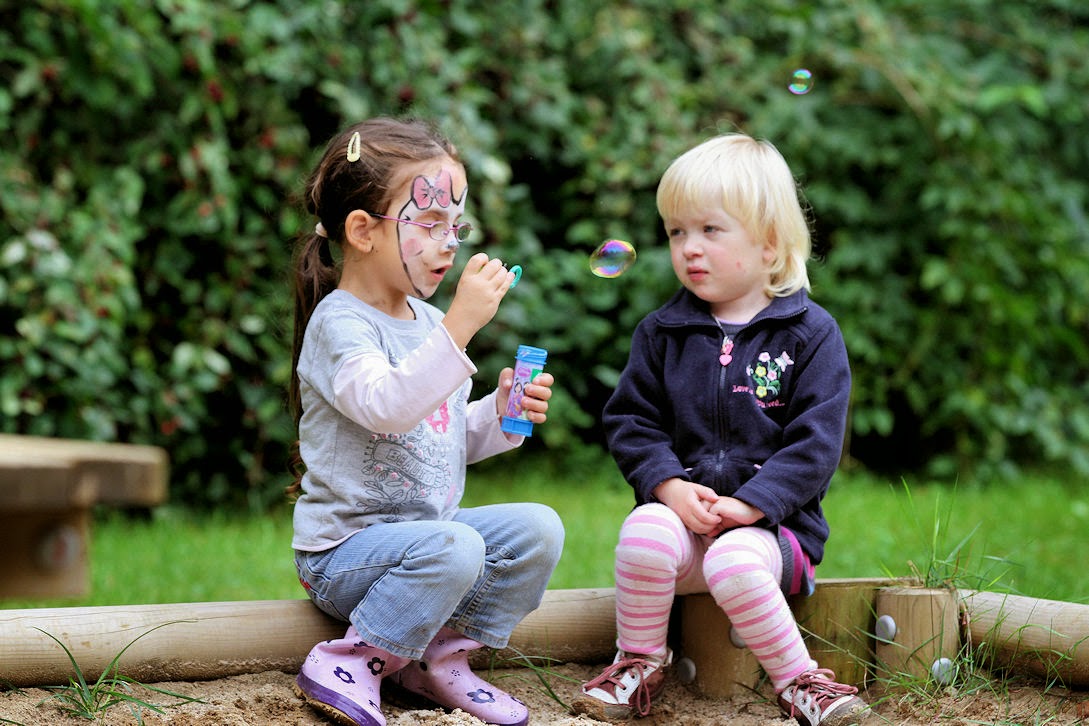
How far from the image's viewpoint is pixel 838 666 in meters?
2.53

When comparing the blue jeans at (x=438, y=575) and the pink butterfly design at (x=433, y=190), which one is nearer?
the blue jeans at (x=438, y=575)

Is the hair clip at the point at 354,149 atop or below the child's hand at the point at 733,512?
atop

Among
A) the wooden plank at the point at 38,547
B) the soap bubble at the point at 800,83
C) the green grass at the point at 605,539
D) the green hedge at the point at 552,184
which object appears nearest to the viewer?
the wooden plank at the point at 38,547

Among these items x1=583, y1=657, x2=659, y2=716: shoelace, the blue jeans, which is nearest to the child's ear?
the blue jeans

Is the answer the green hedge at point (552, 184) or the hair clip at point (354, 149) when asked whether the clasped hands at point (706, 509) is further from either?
the green hedge at point (552, 184)

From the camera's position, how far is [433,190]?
2.42 m

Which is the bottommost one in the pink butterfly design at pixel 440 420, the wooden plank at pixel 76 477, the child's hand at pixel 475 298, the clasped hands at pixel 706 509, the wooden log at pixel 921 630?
the wooden log at pixel 921 630

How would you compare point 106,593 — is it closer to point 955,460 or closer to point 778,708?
point 778,708

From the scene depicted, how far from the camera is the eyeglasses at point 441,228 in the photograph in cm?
240

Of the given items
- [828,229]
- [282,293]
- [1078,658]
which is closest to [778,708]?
[1078,658]

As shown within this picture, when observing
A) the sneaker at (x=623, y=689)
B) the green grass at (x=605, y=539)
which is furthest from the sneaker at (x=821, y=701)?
the green grass at (x=605, y=539)

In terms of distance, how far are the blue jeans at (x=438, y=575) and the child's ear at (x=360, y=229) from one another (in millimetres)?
542

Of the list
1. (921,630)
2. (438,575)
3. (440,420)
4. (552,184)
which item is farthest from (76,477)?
(552,184)

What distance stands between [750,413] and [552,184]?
2977mm
